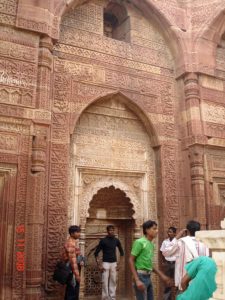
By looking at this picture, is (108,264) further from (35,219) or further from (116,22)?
(116,22)

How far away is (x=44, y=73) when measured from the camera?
18.9ft

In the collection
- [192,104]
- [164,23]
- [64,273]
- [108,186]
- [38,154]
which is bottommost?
[64,273]

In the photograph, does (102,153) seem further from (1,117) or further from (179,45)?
(179,45)

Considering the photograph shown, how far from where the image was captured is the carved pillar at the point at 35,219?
16.0 ft

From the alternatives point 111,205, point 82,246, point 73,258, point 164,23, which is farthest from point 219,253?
point 164,23

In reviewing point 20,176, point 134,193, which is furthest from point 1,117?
point 134,193

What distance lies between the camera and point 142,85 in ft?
23.3

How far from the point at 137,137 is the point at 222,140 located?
5.63 feet

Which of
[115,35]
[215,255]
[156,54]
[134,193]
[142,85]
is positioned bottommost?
[215,255]

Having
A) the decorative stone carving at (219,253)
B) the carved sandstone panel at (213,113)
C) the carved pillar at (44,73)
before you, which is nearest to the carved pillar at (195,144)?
the carved sandstone panel at (213,113)

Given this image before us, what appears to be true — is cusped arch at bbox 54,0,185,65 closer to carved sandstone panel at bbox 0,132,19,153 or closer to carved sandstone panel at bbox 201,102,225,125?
carved sandstone panel at bbox 201,102,225,125

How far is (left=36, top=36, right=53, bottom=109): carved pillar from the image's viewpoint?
5575 mm

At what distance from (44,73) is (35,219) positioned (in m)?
2.33

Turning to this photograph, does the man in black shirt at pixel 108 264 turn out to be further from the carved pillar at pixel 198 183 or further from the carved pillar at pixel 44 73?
the carved pillar at pixel 44 73
